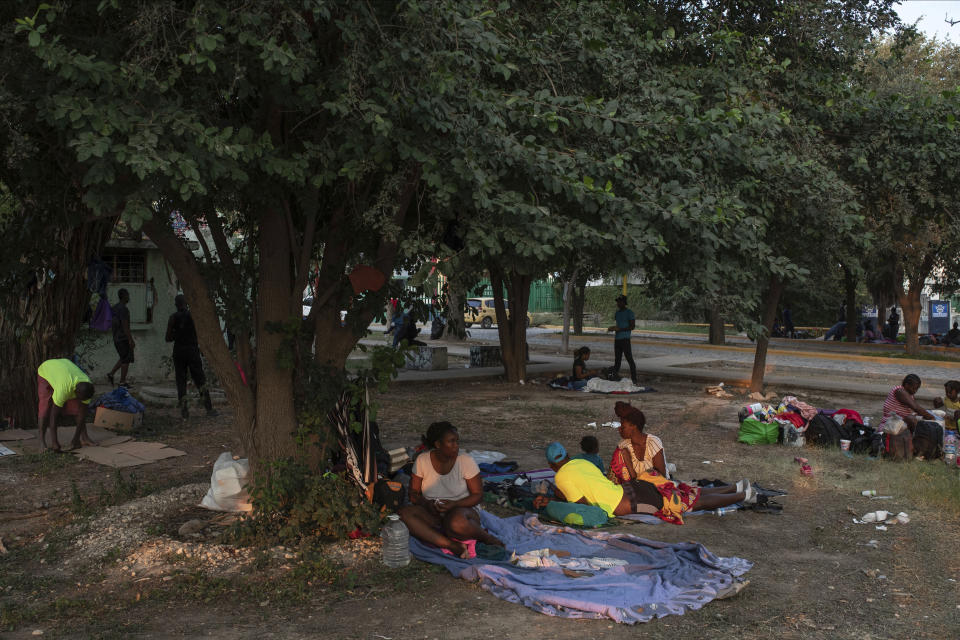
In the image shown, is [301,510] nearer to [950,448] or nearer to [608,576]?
[608,576]

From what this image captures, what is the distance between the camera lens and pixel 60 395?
356 inches

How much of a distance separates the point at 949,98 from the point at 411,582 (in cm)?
828

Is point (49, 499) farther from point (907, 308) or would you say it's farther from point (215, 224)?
point (907, 308)

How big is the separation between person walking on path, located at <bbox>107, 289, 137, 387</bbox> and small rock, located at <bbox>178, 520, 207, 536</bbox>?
27.3ft

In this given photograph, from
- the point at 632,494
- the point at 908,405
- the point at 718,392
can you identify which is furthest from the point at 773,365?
the point at 632,494

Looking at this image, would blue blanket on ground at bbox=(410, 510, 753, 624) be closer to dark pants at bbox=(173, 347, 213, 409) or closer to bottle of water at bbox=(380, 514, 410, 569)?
bottle of water at bbox=(380, 514, 410, 569)

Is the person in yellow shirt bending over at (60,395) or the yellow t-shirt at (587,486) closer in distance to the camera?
the yellow t-shirt at (587,486)

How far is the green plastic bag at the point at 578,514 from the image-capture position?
21.7 feet

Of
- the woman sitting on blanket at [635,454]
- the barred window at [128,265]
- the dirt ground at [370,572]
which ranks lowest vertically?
the dirt ground at [370,572]

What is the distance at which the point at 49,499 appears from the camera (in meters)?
7.48

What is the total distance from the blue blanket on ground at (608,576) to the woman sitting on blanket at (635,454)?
1.06 meters

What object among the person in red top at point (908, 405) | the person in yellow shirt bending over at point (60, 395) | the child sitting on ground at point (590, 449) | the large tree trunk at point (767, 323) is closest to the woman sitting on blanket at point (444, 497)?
the child sitting on ground at point (590, 449)

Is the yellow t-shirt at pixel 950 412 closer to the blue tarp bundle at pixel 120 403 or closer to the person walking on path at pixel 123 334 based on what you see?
the blue tarp bundle at pixel 120 403

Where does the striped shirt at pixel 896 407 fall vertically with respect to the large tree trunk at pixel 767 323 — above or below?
below
